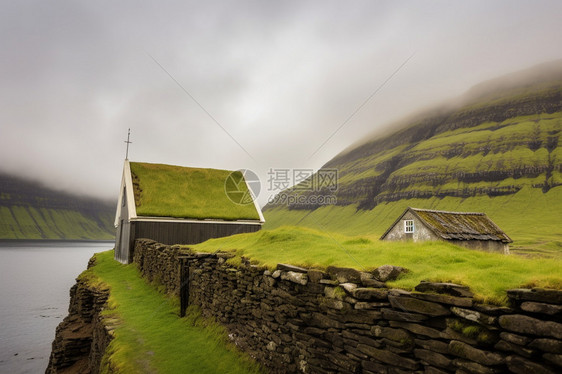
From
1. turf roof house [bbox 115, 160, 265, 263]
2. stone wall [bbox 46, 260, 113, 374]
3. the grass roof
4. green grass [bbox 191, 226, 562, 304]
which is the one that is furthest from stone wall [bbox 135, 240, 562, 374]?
the grass roof

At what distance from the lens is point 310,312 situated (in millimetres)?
7812

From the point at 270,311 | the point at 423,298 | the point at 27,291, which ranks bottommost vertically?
the point at 27,291

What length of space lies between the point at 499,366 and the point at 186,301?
13089mm

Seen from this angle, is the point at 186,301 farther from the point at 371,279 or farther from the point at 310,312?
the point at 371,279

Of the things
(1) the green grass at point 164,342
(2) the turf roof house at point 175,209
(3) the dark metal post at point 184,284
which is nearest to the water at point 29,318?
(2) the turf roof house at point 175,209

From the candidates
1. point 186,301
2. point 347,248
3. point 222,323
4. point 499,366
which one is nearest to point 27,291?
point 186,301

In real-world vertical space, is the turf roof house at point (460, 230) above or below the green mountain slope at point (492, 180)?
below

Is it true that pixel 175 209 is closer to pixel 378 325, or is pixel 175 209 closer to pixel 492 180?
Result: pixel 378 325

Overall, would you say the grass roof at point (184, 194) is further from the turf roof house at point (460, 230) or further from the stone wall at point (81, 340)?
the turf roof house at point (460, 230)

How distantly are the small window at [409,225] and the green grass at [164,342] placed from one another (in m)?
19.9

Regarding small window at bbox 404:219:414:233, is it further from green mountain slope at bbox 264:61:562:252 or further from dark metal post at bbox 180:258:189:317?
green mountain slope at bbox 264:61:562:252

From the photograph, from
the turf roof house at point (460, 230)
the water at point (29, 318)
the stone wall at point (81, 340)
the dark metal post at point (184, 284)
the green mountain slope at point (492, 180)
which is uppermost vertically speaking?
the green mountain slope at point (492, 180)

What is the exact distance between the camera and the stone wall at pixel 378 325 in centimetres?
424

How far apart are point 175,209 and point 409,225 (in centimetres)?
2064
